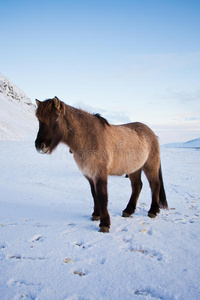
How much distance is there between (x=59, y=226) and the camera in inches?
146

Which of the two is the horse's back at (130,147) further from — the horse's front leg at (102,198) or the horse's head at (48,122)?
the horse's head at (48,122)

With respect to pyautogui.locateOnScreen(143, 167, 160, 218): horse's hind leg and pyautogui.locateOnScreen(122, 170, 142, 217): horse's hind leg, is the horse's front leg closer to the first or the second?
pyautogui.locateOnScreen(122, 170, 142, 217): horse's hind leg

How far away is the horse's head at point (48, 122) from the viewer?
348 cm

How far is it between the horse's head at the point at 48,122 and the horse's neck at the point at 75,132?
26cm

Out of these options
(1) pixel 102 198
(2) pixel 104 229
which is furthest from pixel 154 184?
(2) pixel 104 229

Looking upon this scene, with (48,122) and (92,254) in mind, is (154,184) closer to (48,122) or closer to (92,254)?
(92,254)

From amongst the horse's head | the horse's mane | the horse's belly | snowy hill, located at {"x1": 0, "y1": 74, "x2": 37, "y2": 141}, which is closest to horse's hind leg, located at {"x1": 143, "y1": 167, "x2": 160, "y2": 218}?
the horse's belly

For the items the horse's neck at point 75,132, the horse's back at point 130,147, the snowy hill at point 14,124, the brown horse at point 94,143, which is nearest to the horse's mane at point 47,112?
the brown horse at point 94,143

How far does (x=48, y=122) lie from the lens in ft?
11.5

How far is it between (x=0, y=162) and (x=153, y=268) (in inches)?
492

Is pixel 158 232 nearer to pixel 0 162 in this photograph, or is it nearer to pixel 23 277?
pixel 23 277

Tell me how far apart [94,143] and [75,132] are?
1.41 ft

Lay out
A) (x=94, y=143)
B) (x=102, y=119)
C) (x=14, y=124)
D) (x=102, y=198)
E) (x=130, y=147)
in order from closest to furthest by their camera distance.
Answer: (x=102, y=198), (x=94, y=143), (x=102, y=119), (x=130, y=147), (x=14, y=124)

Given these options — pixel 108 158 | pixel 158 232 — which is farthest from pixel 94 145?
pixel 158 232
